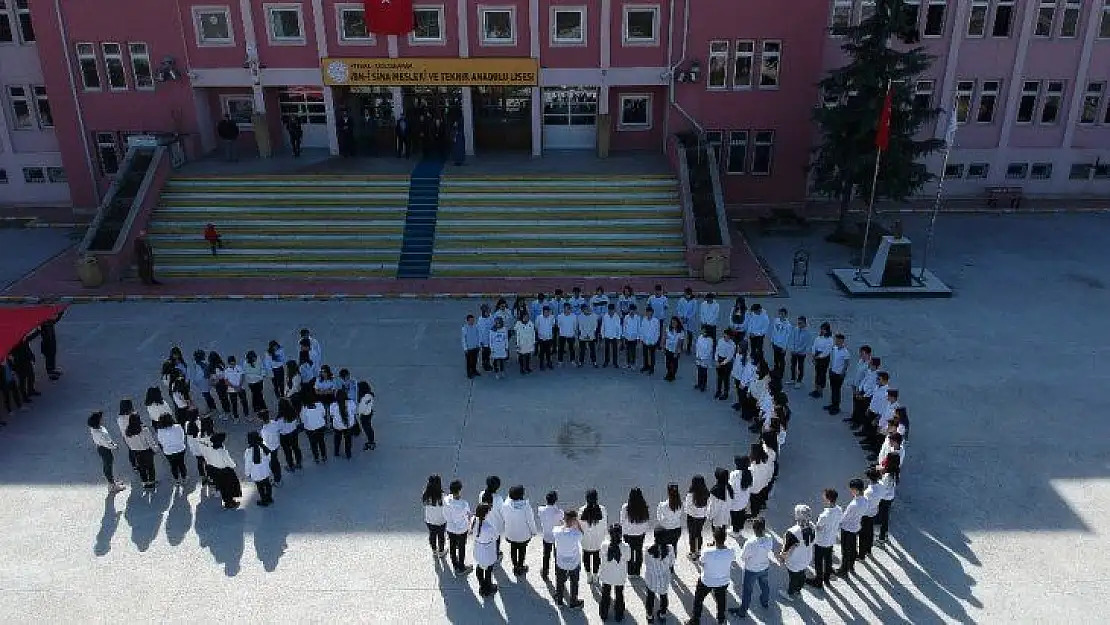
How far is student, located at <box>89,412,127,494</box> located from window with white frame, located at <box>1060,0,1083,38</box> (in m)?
28.6

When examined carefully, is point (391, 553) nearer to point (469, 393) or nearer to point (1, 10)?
point (469, 393)

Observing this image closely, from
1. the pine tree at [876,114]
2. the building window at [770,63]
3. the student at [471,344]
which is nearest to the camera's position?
the student at [471,344]

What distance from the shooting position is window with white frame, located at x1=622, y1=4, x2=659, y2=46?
24938 millimetres

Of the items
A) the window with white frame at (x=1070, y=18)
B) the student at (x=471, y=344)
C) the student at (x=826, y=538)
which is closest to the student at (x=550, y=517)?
the student at (x=826, y=538)

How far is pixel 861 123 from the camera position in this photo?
73.2 ft

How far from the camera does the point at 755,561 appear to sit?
9602 mm

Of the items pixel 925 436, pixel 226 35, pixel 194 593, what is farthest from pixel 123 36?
pixel 925 436

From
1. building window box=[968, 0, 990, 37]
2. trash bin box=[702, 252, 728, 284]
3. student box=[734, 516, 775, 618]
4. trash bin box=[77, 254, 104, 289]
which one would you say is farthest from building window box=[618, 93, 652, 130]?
student box=[734, 516, 775, 618]

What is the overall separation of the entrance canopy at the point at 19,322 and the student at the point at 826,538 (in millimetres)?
13482

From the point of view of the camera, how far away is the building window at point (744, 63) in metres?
24.8

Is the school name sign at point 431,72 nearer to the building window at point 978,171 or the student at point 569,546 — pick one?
the building window at point 978,171

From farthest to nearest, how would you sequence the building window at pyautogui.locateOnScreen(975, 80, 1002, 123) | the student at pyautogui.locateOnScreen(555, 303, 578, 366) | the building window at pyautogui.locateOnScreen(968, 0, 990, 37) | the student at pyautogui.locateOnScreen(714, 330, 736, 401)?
the building window at pyautogui.locateOnScreen(975, 80, 1002, 123) → the building window at pyautogui.locateOnScreen(968, 0, 990, 37) → the student at pyautogui.locateOnScreen(555, 303, 578, 366) → the student at pyautogui.locateOnScreen(714, 330, 736, 401)

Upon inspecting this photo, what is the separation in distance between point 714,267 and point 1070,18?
15.6 meters

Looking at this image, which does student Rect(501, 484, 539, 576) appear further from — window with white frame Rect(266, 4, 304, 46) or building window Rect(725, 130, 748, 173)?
window with white frame Rect(266, 4, 304, 46)
